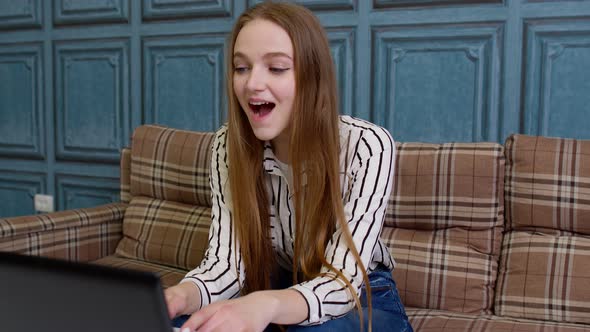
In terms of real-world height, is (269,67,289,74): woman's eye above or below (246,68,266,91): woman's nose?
above

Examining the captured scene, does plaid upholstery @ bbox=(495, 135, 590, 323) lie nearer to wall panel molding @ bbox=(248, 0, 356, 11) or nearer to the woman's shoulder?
the woman's shoulder

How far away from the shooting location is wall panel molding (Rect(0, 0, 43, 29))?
9.31 ft

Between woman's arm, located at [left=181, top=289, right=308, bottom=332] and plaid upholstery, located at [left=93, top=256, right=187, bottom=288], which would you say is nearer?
woman's arm, located at [left=181, top=289, right=308, bottom=332]

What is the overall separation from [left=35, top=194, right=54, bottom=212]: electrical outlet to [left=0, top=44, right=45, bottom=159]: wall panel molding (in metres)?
0.20

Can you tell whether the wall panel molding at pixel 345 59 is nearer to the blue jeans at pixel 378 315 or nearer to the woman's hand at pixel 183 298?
the blue jeans at pixel 378 315

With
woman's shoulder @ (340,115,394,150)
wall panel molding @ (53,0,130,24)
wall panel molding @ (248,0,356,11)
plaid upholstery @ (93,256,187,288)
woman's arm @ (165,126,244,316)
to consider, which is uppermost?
wall panel molding @ (53,0,130,24)

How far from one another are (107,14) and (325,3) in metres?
1.03

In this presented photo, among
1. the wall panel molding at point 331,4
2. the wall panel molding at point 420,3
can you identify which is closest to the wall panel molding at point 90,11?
the wall panel molding at point 331,4

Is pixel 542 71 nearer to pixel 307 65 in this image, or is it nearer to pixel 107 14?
pixel 307 65

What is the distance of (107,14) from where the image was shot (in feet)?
8.67

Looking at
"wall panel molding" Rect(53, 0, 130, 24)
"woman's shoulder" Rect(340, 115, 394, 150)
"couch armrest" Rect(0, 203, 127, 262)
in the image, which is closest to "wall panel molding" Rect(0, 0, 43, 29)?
"wall panel molding" Rect(53, 0, 130, 24)

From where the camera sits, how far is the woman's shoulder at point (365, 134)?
127cm

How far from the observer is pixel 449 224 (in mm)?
1718

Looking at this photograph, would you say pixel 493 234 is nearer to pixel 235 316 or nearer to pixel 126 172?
pixel 235 316
